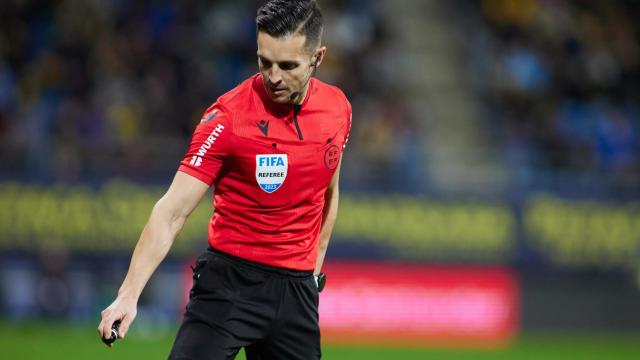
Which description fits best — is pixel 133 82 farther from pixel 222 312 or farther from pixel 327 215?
pixel 222 312

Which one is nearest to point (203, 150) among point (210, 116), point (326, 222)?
point (210, 116)

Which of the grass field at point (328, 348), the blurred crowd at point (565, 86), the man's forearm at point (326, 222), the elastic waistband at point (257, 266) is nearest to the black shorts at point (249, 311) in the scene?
the elastic waistband at point (257, 266)

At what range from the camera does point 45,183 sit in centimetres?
1472

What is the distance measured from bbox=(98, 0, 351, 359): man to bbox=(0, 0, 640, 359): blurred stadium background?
27.6 feet

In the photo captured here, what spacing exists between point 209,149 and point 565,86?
14455mm

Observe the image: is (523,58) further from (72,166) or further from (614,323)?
(72,166)

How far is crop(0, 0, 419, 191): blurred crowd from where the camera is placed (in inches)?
583

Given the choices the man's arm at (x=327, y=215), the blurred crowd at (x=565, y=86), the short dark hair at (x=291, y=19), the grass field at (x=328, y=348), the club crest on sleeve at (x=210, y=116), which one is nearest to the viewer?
the short dark hair at (x=291, y=19)

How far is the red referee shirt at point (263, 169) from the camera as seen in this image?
15.6 ft

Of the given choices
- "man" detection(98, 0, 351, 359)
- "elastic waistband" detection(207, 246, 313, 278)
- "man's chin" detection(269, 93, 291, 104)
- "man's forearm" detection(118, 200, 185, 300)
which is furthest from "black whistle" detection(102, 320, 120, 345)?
"man's chin" detection(269, 93, 291, 104)

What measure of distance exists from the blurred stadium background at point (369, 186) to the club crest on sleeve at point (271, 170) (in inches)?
338

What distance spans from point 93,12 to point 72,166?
114 inches

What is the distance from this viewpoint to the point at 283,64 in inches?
186

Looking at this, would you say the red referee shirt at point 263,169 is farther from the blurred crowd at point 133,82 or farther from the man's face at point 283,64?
the blurred crowd at point 133,82
